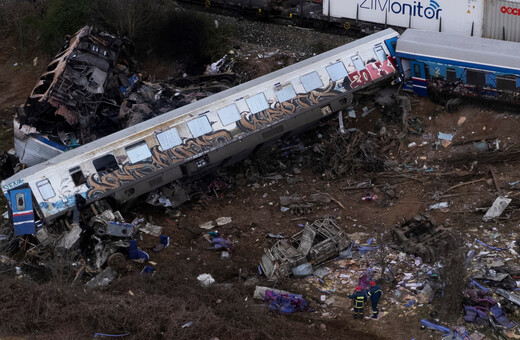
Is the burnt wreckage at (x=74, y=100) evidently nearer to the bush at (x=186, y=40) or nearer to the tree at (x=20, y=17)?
the bush at (x=186, y=40)

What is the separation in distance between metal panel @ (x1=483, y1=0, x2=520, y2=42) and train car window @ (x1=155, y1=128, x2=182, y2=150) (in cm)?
1122

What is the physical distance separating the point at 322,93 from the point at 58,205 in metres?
7.99

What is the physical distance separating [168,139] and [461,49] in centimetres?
861

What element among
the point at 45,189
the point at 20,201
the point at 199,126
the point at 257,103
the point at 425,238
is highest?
the point at 257,103

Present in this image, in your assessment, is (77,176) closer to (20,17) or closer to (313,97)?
(313,97)

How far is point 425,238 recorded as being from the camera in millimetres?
17406

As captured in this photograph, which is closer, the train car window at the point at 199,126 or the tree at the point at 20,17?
the train car window at the point at 199,126

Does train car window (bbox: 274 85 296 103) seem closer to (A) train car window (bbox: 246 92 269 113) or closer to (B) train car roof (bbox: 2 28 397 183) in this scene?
(B) train car roof (bbox: 2 28 397 183)

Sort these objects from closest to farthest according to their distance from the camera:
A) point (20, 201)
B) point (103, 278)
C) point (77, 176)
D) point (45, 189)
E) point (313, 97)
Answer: point (103, 278) < point (20, 201) < point (45, 189) < point (77, 176) < point (313, 97)

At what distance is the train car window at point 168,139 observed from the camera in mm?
20359

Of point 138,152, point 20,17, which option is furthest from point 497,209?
point 20,17

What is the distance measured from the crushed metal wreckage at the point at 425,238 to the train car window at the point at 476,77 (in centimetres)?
550

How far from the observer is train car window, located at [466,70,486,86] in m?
21.2

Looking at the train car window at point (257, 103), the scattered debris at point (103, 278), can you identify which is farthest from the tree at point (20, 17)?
the scattered debris at point (103, 278)
